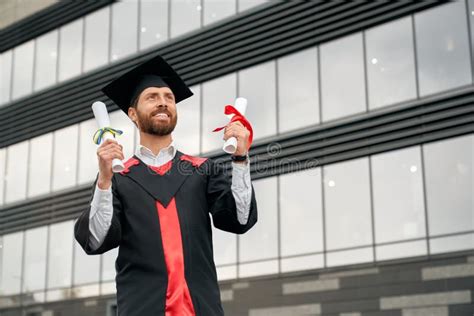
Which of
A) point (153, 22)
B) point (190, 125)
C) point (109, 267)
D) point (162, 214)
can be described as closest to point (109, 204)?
point (162, 214)

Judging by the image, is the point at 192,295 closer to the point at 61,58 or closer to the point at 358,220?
the point at 358,220

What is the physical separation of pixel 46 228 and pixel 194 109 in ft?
24.4

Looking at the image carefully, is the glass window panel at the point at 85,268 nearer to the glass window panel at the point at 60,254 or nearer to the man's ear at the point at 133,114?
the glass window panel at the point at 60,254

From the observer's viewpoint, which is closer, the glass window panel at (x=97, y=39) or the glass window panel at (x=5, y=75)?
the glass window panel at (x=97, y=39)

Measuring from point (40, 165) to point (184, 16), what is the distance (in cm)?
795

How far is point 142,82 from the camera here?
4.41m

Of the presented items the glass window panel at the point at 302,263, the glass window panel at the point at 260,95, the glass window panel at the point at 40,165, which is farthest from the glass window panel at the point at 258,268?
the glass window panel at the point at 40,165

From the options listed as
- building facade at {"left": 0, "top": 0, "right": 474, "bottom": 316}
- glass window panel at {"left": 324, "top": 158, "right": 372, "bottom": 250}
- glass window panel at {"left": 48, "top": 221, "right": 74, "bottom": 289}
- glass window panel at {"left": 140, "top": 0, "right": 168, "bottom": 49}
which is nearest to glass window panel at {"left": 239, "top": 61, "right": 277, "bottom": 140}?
building facade at {"left": 0, "top": 0, "right": 474, "bottom": 316}

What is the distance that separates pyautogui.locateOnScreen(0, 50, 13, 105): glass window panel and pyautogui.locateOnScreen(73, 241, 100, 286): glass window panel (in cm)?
753

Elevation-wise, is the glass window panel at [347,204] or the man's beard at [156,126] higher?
the glass window panel at [347,204]

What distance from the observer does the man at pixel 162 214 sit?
12.6 feet

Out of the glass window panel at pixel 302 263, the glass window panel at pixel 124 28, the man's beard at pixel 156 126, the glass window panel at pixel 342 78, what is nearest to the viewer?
the man's beard at pixel 156 126

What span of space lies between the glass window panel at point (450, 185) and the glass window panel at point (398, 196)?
271 millimetres

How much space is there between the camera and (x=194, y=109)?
939 inches
